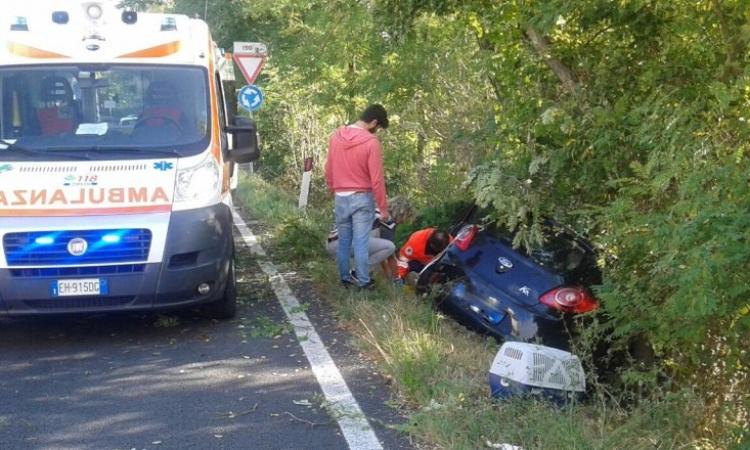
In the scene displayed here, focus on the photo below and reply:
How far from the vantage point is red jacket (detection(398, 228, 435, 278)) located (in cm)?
1014

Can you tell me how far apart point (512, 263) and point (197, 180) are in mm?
2677

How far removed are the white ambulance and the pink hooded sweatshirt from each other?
820mm

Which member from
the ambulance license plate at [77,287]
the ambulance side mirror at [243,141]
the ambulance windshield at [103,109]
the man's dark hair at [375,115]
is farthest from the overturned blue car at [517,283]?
the ambulance license plate at [77,287]

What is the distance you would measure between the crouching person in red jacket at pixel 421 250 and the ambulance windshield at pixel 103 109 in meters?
2.75

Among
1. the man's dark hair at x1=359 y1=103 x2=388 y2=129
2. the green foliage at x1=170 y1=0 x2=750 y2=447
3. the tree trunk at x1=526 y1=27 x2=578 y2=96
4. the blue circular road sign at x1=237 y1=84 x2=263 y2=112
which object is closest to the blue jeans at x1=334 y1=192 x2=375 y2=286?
the man's dark hair at x1=359 y1=103 x2=388 y2=129

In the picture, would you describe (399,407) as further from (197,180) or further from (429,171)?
(429,171)

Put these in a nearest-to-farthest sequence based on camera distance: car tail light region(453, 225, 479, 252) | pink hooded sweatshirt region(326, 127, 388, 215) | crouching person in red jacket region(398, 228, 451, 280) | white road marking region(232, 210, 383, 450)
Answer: white road marking region(232, 210, 383, 450) < car tail light region(453, 225, 479, 252) < pink hooded sweatshirt region(326, 127, 388, 215) < crouching person in red jacket region(398, 228, 451, 280)

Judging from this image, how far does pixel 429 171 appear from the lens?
13.1 metres

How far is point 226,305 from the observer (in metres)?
8.80

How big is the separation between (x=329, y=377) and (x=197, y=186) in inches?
82.4

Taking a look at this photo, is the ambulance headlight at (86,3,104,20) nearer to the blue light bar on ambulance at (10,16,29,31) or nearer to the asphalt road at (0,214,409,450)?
the blue light bar on ambulance at (10,16,29,31)

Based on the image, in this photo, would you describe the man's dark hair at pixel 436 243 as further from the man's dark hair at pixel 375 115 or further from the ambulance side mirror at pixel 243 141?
the ambulance side mirror at pixel 243 141

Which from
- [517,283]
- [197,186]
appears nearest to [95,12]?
[197,186]

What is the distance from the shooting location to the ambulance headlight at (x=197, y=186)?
26.2ft
